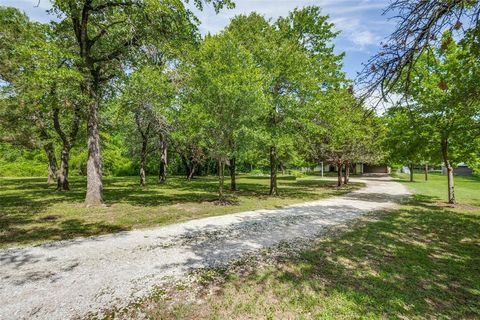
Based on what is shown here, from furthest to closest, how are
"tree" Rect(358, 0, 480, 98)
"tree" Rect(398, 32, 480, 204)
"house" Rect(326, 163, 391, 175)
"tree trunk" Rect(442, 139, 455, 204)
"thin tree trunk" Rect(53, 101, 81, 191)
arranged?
"house" Rect(326, 163, 391, 175), "thin tree trunk" Rect(53, 101, 81, 191), "tree trunk" Rect(442, 139, 455, 204), "tree" Rect(398, 32, 480, 204), "tree" Rect(358, 0, 480, 98)

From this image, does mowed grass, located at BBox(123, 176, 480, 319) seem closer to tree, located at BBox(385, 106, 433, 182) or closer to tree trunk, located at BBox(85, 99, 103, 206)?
tree, located at BBox(385, 106, 433, 182)

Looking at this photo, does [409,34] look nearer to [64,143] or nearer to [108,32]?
[108,32]

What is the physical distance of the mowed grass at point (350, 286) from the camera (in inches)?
138

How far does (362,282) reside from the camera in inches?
172

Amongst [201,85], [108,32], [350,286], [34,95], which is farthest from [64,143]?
[350,286]

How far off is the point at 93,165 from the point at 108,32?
6.03 metres

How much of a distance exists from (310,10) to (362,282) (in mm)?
16041

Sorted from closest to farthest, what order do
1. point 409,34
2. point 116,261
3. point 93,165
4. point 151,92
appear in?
point 409,34, point 116,261, point 93,165, point 151,92

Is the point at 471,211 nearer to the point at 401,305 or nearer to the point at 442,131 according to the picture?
the point at 442,131

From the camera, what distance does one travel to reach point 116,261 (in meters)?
5.13

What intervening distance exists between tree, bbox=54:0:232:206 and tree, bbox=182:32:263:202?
1430 mm

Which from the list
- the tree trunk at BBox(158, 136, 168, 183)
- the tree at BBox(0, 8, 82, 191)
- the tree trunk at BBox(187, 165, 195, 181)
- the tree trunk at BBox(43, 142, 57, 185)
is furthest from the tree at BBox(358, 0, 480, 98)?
the tree trunk at BBox(187, 165, 195, 181)

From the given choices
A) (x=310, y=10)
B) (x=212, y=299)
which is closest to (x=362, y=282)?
(x=212, y=299)

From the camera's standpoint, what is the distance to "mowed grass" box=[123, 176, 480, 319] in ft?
11.5
